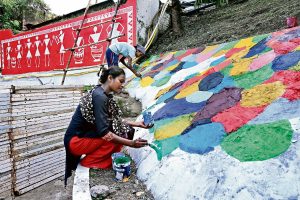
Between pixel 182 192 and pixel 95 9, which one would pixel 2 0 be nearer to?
pixel 95 9

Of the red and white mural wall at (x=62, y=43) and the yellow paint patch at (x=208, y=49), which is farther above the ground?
the red and white mural wall at (x=62, y=43)

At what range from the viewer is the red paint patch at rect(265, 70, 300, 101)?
245 centimetres

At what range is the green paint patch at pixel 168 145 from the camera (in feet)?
8.91

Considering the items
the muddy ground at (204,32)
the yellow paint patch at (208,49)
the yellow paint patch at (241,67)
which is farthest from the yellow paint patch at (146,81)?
the yellow paint patch at (241,67)

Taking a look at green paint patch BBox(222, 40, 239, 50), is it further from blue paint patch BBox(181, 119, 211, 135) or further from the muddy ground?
blue paint patch BBox(181, 119, 211, 135)

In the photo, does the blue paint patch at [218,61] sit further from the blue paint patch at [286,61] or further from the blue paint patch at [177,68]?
the blue paint patch at [286,61]

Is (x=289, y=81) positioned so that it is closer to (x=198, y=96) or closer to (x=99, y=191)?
(x=198, y=96)

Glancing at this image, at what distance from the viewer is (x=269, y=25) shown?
5.46m

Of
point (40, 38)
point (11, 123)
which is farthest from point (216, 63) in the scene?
point (40, 38)

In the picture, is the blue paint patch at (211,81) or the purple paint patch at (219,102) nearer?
the purple paint patch at (219,102)

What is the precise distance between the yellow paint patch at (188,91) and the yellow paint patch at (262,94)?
878 mm

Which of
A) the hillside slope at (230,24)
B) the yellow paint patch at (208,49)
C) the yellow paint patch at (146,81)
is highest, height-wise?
the hillside slope at (230,24)

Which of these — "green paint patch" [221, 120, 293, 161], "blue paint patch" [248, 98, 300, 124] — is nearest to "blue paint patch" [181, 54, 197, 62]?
"blue paint patch" [248, 98, 300, 124]

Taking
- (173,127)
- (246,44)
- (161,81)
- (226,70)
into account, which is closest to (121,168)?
(173,127)
